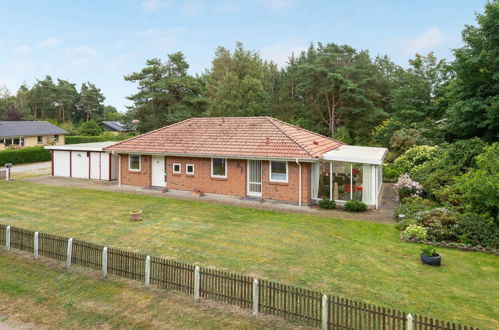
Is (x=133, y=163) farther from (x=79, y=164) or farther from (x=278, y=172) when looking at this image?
(x=278, y=172)

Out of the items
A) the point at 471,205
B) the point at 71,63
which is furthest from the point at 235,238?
the point at 71,63

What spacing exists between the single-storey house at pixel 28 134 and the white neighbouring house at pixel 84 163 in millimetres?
23741

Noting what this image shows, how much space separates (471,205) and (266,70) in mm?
54464

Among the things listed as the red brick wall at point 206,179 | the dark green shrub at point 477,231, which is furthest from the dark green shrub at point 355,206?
the red brick wall at point 206,179

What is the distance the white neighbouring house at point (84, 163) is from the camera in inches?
1107

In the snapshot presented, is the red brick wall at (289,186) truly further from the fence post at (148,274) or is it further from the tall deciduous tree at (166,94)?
the tall deciduous tree at (166,94)

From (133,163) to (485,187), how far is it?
22.1 m

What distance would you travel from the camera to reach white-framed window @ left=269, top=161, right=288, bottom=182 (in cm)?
2022

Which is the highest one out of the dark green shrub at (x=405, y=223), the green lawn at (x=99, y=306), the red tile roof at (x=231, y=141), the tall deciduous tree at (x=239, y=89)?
the tall deciduous tree at (x=239, y=89)

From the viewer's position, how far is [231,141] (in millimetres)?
22781

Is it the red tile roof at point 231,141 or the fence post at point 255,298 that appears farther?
the red tile roof at point 231,141

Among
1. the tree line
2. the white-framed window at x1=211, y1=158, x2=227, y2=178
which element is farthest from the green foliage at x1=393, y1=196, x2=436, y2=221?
the tree line

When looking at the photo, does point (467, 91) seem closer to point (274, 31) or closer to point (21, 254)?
point (274, 31)

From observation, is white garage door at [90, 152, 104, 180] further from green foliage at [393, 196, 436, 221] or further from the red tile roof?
green foliage at [393, 196, 436, 221]
